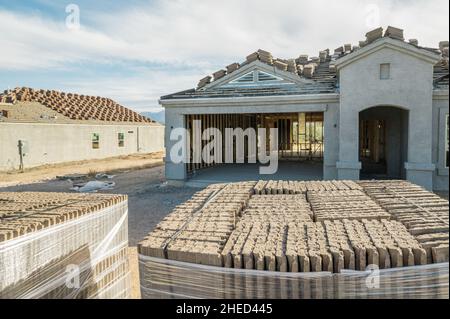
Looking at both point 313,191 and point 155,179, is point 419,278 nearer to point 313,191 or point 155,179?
point 313,191

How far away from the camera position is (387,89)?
1423 cm

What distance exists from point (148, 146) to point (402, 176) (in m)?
30.8

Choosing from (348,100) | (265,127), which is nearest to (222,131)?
(265,127)

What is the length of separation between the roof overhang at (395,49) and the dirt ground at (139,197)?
827 cm

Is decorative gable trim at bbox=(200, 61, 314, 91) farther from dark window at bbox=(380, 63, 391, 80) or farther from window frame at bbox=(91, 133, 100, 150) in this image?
window frame at bbox=(91, 133, 100, 150)

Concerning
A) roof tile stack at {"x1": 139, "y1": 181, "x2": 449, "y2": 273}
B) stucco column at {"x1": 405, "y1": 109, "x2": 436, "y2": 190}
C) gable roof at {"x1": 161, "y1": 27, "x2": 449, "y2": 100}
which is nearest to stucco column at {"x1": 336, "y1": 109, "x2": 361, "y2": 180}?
gable roof at {"x1": 161, "y1": 27, "x2": 449, "y2": 100}

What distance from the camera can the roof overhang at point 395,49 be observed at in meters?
13.8

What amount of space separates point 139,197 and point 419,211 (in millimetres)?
12154

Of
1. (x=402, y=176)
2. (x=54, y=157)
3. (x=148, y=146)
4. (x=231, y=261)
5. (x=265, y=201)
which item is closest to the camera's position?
(x=231, y=261)

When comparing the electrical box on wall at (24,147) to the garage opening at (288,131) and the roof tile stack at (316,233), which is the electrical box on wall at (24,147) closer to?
the garage opening at (288,131)

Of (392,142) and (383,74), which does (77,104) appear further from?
(383,74)

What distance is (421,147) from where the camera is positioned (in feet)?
46.3

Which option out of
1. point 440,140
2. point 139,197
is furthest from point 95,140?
point 440,140

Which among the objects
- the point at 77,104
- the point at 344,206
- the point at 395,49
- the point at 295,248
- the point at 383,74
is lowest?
the point at 295,248
